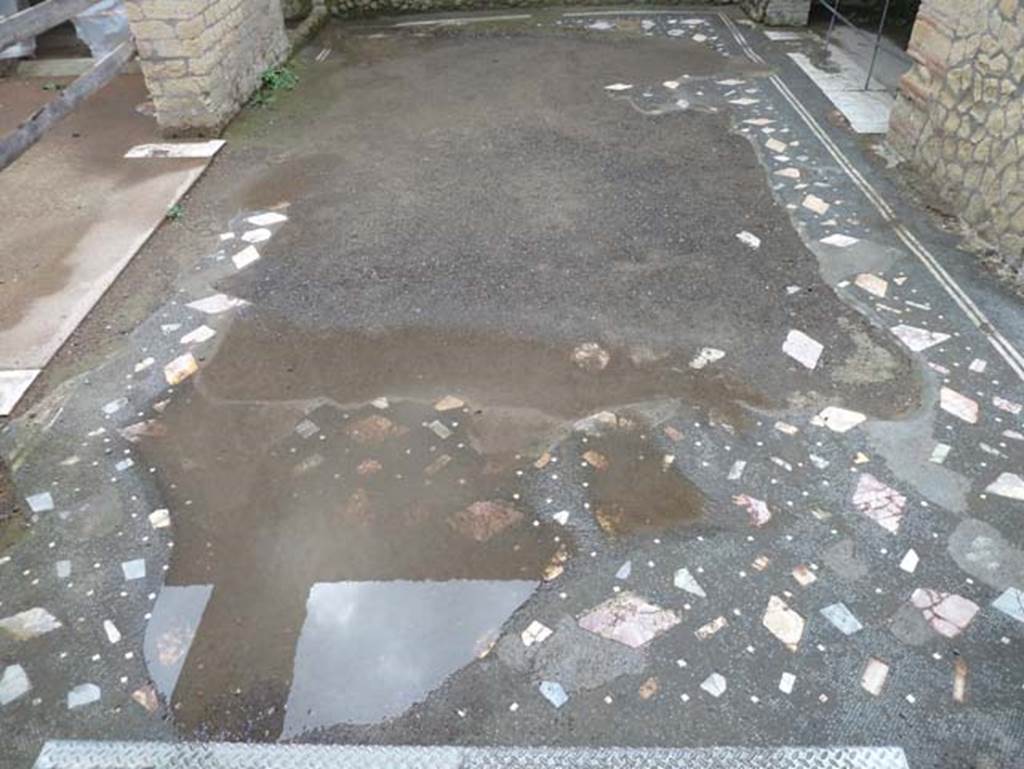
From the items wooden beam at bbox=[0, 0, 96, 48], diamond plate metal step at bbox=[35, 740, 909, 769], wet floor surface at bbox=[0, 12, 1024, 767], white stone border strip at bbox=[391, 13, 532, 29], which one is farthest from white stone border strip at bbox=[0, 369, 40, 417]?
white stone border strip at bbox=[391, 13, 532, 29]

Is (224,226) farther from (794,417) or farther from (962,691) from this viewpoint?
(962,691)

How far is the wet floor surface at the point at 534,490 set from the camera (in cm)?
262

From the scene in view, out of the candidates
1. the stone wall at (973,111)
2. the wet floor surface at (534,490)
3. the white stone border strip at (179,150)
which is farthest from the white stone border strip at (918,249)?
the white stone border strip at (179,150)

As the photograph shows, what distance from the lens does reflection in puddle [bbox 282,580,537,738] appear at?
2619 millimetres

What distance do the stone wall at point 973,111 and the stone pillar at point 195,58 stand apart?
5.42m

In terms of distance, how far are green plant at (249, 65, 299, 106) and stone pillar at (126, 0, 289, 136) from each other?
120mm

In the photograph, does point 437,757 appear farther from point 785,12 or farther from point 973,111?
point 785,12

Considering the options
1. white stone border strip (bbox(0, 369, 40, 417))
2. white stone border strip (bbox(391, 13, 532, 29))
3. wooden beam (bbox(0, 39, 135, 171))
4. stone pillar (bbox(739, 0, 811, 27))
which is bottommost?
white stone border strip (bbox(0, 369, 40, 417))

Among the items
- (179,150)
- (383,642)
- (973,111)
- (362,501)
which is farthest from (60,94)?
(973,111)

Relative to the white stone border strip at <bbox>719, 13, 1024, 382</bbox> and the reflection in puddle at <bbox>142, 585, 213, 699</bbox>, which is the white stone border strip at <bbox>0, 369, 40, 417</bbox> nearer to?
the reflection in puddle at <bbox>142, 585, 213, 699</bbox>

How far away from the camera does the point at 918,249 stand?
4.90 meters

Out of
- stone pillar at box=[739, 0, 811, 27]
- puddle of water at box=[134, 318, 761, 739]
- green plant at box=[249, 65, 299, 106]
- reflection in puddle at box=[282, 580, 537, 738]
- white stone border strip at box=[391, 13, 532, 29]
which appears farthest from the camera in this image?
white stone border strip at box=[391, 13, 532, 29]

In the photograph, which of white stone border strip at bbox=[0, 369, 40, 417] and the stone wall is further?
the stone wall

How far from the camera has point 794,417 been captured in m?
3.69
